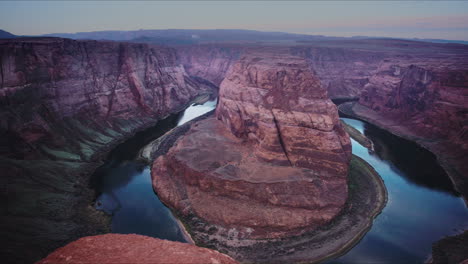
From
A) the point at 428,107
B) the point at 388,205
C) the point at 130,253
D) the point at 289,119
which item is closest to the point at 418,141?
the point at 428,107

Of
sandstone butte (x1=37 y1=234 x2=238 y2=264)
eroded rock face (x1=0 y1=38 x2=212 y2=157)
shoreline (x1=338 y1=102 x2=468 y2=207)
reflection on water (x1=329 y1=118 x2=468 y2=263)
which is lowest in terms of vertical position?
reflection on water (x1=329 y1=118 x2=468 y2=263)

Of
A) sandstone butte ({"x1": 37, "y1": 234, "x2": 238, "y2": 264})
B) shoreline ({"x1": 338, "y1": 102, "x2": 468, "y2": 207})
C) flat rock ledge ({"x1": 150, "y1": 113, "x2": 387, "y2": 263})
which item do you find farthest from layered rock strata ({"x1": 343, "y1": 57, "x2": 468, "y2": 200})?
sandstone butte ({"x1": 37, "y1": 234, "x2": 238, "y2": 264})

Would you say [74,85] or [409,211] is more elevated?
[74,85]

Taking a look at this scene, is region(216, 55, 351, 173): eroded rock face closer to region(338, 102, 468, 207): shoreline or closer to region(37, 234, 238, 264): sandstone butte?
region(338, 102, 468, 207): shoreline

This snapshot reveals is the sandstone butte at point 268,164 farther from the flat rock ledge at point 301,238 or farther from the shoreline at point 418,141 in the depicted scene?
the shoreline at point 418,141

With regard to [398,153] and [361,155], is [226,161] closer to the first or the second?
[361,155]

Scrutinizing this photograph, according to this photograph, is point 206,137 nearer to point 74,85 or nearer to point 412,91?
point 74,85
